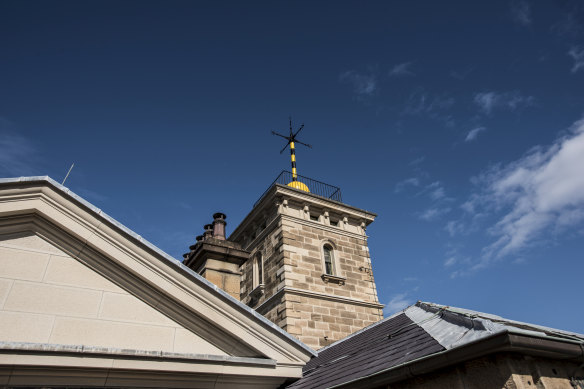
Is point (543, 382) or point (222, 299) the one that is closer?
point (543, 382)

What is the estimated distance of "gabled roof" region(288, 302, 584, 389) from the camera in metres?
4.27

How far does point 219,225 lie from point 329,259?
11.7 m

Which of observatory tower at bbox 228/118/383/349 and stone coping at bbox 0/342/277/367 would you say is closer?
stone coping at bbox 0/342/277/367

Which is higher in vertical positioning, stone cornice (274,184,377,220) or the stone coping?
stone cornice (274,184,377,220)

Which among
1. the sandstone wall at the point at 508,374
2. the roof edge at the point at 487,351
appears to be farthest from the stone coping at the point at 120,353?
the sandstone wall at the point at 508,374

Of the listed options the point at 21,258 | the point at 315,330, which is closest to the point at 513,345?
the point at 21,258

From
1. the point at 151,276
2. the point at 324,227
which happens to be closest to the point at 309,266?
the point at 324,227

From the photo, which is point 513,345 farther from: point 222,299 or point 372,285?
point 372,285

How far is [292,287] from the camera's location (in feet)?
51.8

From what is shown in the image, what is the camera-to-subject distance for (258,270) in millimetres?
18484

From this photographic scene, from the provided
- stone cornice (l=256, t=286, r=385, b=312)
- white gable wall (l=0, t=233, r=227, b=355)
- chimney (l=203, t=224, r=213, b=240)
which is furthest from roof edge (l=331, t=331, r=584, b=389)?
stone cornice (l=256, t=286, r=385, b=312)

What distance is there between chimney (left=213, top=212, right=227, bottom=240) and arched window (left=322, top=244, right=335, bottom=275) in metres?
10.9

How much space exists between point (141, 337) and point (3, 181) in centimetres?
227

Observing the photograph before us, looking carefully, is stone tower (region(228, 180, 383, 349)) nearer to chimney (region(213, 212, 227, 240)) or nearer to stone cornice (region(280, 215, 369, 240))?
stone cornice (region(280, 215, 369, 240))
